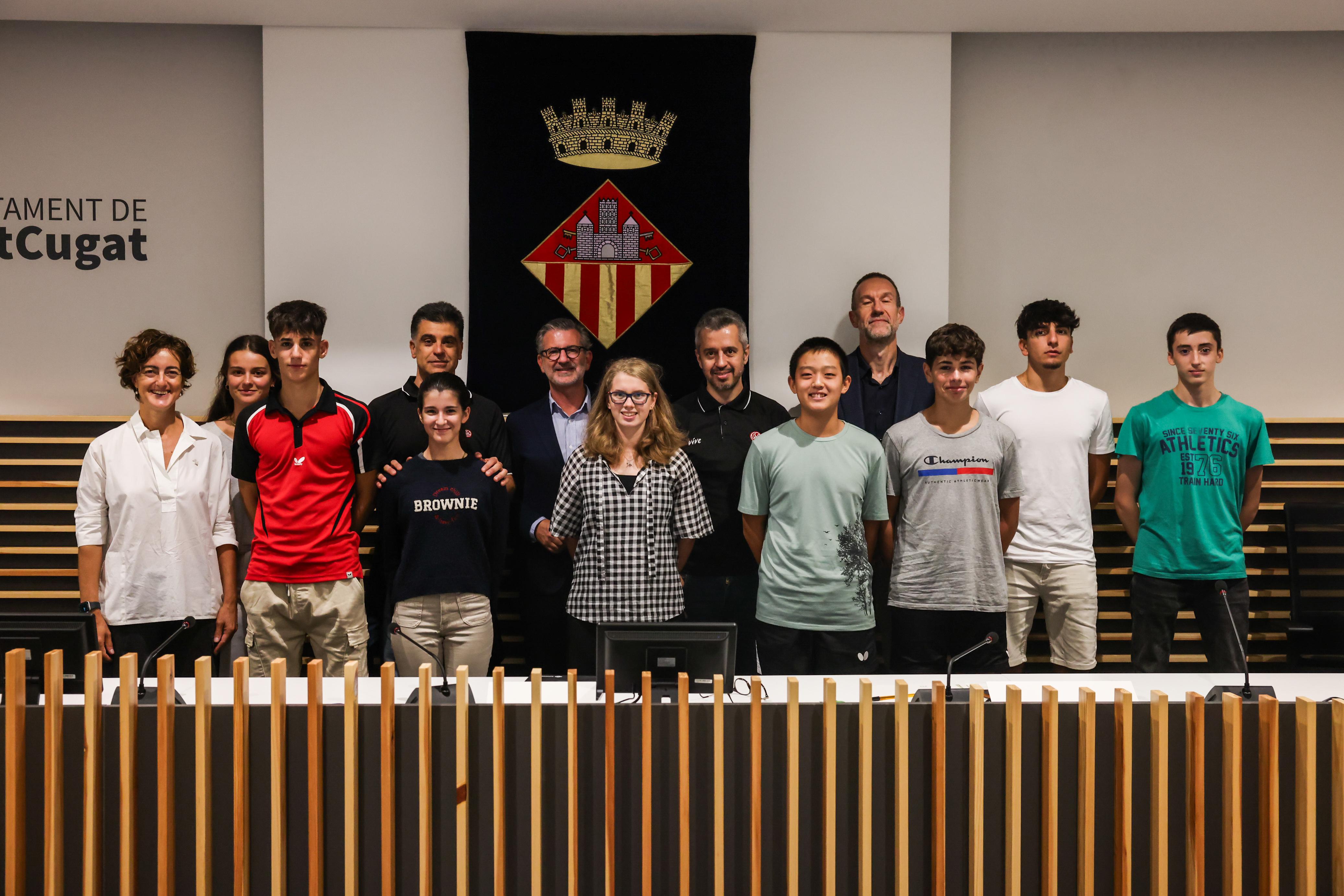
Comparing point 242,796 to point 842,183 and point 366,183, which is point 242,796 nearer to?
point 366,183

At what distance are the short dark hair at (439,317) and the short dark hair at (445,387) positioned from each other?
496mm

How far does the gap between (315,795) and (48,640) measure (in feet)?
2.55

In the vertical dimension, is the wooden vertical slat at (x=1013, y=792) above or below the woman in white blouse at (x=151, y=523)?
below

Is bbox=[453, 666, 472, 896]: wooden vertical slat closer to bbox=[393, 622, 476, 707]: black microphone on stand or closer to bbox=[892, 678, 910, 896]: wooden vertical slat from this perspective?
bbox=[393, 622, 476, 707]: black microphone on stand

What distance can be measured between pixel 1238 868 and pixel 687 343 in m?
2.87

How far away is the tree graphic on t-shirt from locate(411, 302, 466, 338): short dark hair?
172 centimetres

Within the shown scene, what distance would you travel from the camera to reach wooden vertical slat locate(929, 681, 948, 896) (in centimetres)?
196

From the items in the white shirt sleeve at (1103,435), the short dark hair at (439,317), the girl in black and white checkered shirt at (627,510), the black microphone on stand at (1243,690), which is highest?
the short dark hair at (439,317)

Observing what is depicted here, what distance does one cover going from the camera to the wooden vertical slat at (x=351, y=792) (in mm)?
1921

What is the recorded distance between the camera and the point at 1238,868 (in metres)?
1.96

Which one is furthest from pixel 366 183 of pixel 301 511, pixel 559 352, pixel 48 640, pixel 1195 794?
pixel 1195 794

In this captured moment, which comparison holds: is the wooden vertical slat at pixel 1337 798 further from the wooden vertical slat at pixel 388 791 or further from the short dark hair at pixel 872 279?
the short dark hair at pixel 872 279

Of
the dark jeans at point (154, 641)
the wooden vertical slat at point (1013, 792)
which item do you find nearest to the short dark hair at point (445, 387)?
the dark jeans at point (154, 641)

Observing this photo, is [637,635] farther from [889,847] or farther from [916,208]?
[916,208]
